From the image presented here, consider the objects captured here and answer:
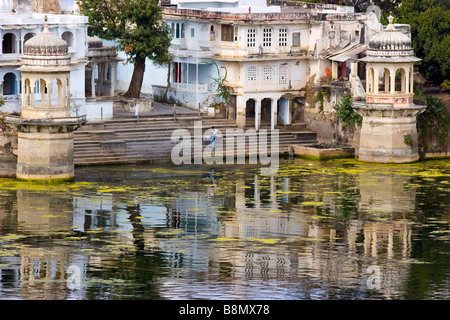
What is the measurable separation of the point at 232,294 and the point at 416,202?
604 inches

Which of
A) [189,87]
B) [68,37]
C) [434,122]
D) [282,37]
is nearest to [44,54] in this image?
[68,37]

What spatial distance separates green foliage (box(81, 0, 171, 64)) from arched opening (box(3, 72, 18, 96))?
5683 millimetres

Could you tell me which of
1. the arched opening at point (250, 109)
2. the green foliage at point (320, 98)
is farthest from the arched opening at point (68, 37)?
the green foliage at point (320, 98)

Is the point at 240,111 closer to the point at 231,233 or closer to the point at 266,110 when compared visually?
the point at 266,110

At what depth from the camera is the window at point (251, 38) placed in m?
65.9

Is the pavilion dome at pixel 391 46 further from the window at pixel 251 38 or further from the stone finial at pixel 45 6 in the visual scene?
the stone finial at pixel 45 6

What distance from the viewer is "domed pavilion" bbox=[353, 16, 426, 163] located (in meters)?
61.4

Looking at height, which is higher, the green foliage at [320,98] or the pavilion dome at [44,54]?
the pavilion dome at [44,54]

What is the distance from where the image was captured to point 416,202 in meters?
53.8

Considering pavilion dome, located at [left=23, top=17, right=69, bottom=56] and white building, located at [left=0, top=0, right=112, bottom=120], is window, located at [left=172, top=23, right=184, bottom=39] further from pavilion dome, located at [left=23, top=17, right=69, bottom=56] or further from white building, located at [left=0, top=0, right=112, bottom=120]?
pavilion dome, located at [left=23, top=17, right=69, bottom=56]

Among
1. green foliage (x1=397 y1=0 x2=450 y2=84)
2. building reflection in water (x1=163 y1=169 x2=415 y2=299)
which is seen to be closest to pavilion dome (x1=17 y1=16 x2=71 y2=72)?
building reflection in water (x1=163 y1=169 x2=415 y2=299)

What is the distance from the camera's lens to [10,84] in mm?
61250

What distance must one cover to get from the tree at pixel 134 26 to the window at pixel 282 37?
4.96 meters

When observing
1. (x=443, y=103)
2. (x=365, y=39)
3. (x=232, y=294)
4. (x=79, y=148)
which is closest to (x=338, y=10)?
(x=365, y=39)
